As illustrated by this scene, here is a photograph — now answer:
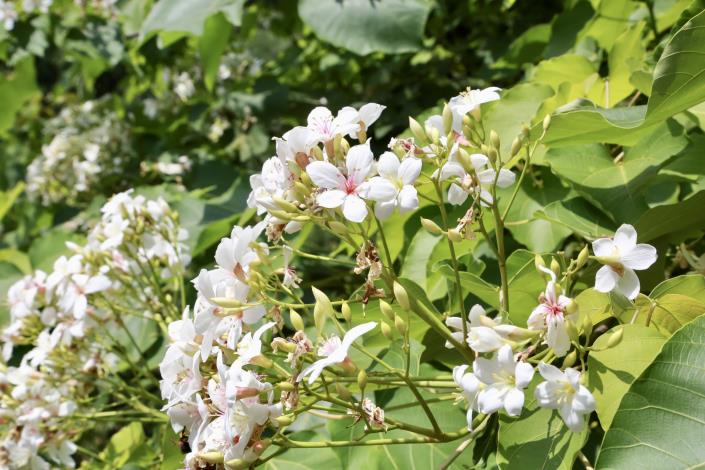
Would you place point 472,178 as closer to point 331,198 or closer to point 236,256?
point 331,198

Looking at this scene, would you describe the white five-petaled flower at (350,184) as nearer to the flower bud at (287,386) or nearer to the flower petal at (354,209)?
the flower petal at (354,209)

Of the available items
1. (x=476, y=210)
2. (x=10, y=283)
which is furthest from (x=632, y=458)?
(x=10, y=283)

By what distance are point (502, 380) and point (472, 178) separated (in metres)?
0.24

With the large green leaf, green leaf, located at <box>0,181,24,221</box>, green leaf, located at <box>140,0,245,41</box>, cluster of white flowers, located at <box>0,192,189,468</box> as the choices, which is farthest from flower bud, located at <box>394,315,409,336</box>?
green leaf, located at <box>0,181,24,221</box>

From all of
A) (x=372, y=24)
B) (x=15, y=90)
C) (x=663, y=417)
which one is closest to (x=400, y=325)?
(x=663, y=417)

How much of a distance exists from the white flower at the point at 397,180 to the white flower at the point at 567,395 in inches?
8.3

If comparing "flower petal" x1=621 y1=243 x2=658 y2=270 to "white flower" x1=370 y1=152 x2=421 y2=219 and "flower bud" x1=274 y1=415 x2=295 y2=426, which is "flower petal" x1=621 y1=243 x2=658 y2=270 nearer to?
"white flower" x1=370 y1=152 x2=421 y2=219

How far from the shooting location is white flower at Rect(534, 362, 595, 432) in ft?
2.15

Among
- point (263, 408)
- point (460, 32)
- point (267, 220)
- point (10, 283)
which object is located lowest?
point (10, 283)

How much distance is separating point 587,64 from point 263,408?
3.01ft

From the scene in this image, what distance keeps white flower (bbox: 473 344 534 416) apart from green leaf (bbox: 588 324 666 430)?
0.37 feet

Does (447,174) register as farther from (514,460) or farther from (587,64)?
(587,64)

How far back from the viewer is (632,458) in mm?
666

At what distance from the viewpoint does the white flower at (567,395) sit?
0.66 metres
